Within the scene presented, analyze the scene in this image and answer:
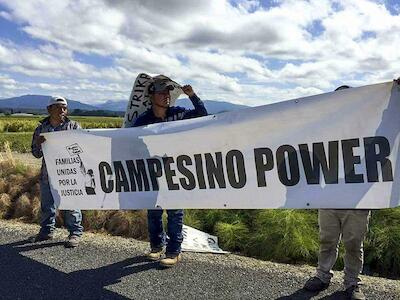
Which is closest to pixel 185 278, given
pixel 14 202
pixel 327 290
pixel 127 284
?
pixel 127 284

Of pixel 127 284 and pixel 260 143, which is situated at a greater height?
pixel 260 143

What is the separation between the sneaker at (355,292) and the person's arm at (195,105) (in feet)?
7.80

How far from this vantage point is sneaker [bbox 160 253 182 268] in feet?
16.6

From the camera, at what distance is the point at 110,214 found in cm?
723

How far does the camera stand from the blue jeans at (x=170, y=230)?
5043 mm

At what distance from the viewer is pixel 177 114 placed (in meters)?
5.09

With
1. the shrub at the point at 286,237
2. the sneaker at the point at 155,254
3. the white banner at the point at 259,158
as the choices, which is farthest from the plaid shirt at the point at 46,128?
the shrub at the point at 286,237

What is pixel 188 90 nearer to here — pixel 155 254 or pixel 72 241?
pixel 155 254

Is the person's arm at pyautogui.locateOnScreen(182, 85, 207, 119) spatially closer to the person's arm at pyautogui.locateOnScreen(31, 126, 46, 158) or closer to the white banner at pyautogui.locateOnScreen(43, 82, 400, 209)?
the white banner at pyautogui.locateOnScreen(43, 82, 400, 209)

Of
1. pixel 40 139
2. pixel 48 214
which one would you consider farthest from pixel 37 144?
pixel 48 214

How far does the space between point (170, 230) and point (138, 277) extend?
64 centimetres

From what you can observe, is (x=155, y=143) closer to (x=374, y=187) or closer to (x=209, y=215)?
(x=374, y=187)

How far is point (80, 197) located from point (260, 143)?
2.51 meters

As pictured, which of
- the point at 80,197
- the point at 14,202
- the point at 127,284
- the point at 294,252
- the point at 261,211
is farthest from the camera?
the point at 14,202
